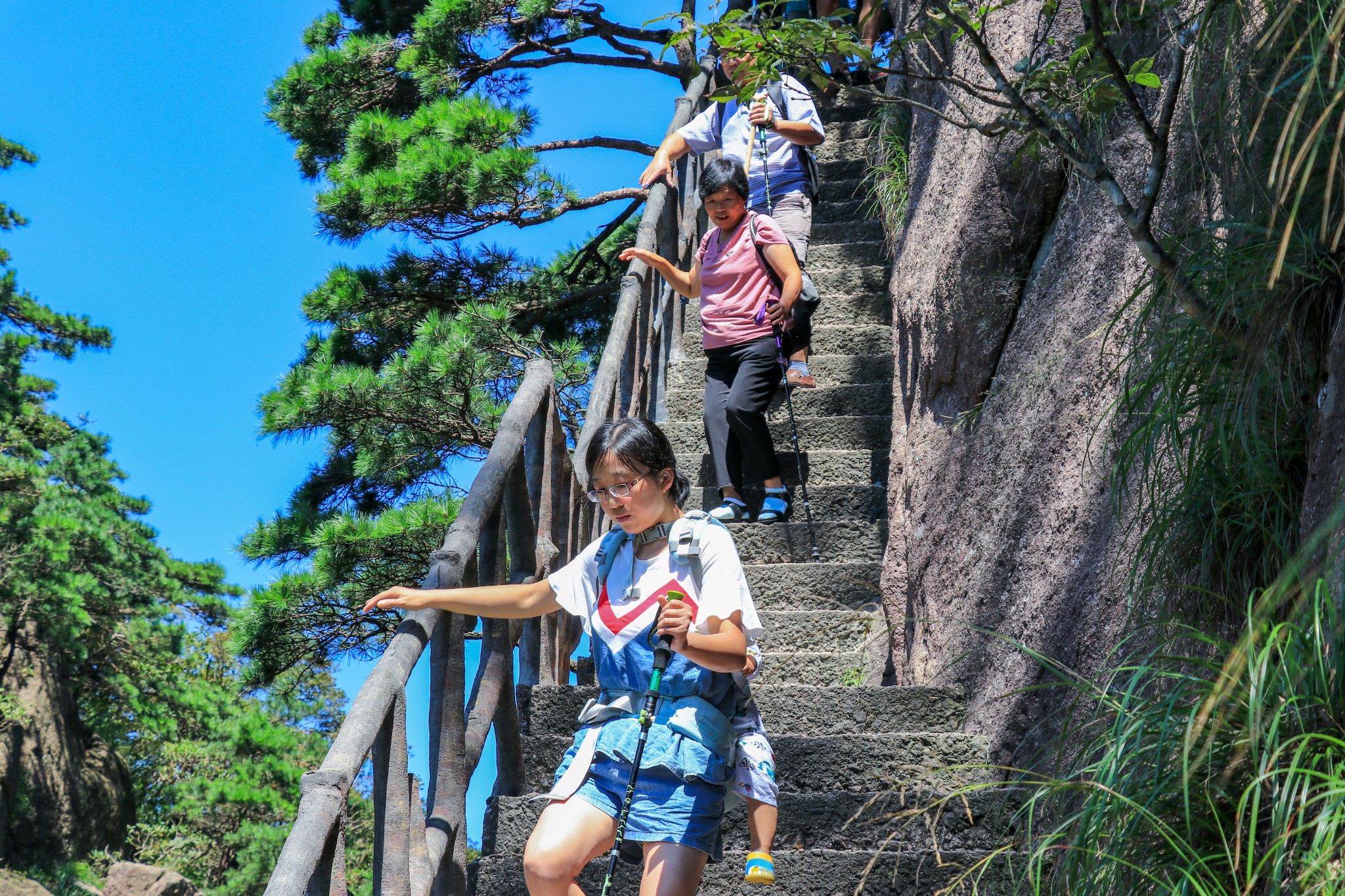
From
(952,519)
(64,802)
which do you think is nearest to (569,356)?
(952,519)

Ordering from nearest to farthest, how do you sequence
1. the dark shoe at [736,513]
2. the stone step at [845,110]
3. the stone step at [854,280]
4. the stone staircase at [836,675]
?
1. the stone staircase at [836,675]
2. the dark shoe at [736,513]
3. the stone step at [854,280]
4. the stone step at [845,110]

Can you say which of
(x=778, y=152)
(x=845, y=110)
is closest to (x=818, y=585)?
(x=778, y=152)

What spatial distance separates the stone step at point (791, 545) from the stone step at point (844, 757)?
5.46 ft

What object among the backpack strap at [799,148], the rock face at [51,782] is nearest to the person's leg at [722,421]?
the backpack strap at [799,148]

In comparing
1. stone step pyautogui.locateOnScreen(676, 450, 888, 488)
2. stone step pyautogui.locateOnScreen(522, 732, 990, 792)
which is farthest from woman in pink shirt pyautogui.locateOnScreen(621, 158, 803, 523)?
stone step pyautogui.locateOnScreen(522, 732, 990, 792)

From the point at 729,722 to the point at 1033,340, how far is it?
182cm

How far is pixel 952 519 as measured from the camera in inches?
160

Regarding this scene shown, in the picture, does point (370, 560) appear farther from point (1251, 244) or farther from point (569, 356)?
point (1251, 244)

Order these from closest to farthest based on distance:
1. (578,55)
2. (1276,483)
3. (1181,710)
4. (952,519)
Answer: (1181,710)
(1276,483)
(952,519)
(578,55)

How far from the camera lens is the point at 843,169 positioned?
316 inches

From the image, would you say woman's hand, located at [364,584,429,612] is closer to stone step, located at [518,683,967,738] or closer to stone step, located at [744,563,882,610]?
stone step, located at [518,683,967,738]

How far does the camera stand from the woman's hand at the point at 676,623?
229 centimetres

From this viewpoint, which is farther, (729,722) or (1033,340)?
(1033,340)

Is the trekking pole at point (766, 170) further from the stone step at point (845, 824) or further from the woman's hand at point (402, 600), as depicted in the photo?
the woman's hand at point (402, 600)
